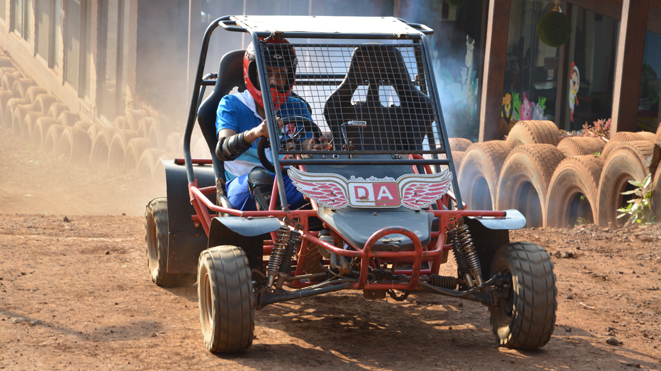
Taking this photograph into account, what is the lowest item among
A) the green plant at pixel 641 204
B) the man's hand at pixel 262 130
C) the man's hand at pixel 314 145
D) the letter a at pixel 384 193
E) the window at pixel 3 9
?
the green plant at pixel 641 204

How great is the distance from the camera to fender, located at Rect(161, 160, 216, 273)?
5.08 meters

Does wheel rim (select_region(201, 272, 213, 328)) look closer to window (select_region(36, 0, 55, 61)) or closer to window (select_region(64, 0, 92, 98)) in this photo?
window (select_region(64, 0, 92, 98))

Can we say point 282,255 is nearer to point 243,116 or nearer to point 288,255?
point 288,255

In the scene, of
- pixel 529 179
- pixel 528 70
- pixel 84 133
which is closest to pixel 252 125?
pixel 529 179

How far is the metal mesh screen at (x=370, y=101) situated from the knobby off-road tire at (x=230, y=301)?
0.90 meters

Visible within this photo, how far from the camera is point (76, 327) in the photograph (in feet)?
14.0

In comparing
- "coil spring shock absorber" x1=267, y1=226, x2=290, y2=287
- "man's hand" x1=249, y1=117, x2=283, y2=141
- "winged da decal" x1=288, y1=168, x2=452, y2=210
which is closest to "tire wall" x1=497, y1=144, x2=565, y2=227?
"winged da decal" x1=288, y1=168, x2=452, y2=210

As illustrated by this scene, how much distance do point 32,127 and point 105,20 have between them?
338 centimetres

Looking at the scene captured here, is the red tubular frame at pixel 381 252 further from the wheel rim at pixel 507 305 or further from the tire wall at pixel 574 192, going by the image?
the tire wall at pixel 574 192

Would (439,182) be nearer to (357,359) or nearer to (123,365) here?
(357,359)

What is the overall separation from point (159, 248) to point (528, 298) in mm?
2778

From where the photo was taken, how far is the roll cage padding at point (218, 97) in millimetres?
4986

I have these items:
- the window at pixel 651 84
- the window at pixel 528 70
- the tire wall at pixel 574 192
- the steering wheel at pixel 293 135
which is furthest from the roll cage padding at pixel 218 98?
the window at pixel 528 70

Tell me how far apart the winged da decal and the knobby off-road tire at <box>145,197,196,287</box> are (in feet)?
5.83
